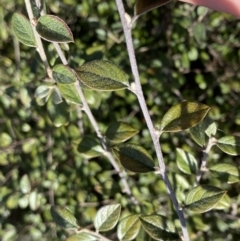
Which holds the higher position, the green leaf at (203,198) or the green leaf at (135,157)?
the green leaf at (135,157)

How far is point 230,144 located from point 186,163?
0.45ft

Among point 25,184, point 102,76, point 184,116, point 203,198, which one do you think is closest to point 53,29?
point 102,76

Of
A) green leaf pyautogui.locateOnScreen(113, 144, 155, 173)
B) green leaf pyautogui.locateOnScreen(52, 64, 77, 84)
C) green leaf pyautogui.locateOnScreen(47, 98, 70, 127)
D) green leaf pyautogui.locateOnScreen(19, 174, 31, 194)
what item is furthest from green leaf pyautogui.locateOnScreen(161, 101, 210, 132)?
green leaf pyautogui.locateOnScreen(19, 174, 31, 194)

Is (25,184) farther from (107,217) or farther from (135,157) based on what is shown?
(135,157)

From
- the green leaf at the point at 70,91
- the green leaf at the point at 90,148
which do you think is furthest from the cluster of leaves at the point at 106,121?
the green leaf at the point at 70,91

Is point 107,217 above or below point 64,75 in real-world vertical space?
below

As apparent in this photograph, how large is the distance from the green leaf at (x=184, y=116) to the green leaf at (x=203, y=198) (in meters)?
0.12

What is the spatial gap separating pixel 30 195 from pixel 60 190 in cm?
11

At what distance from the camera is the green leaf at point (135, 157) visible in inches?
29.4

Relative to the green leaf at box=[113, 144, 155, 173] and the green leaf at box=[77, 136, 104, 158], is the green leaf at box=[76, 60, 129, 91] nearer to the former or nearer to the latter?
the green leaf at box=[113, 144, 155, 173]

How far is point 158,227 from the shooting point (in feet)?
2.52

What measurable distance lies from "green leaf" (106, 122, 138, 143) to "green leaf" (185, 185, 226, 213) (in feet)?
0.63

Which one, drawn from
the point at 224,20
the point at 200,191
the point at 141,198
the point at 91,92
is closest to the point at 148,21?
the point at 224,20

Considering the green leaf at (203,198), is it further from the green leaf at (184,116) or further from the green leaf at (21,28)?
the green leaf at (21,28)
